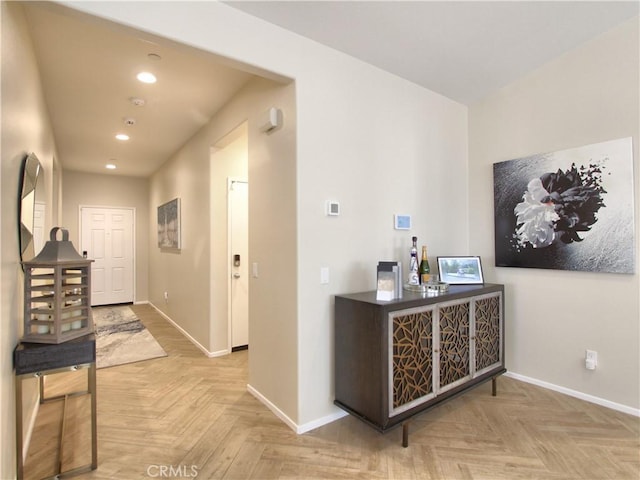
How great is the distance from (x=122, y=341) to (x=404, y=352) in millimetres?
3879

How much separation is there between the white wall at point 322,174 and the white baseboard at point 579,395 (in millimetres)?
1641

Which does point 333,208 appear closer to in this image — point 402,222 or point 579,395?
point 402,222

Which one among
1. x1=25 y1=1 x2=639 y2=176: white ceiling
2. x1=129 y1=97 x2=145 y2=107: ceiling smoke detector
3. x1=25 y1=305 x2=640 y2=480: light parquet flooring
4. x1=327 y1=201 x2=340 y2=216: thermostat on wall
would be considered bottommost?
x1=25 y1=305 x2=640 y2=480: light parquet flooring

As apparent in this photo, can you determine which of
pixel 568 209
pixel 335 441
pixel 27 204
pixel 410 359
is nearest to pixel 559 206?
pixel 568 209

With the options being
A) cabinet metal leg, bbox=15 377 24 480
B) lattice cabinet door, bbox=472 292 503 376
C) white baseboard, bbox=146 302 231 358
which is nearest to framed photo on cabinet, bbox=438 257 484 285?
lattice cabinet door, bbox=472 292 503 376

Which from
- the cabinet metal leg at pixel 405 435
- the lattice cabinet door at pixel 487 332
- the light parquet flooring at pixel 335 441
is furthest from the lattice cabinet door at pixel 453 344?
the cabinet metal leg at pixel 405 435

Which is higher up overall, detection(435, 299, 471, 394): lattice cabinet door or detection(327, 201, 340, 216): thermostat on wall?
detection(327, 201, 340, 216): thermostat on wall

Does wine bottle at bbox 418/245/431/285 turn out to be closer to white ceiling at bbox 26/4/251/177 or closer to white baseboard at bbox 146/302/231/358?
white ceiling at bbox 26/4/251/177

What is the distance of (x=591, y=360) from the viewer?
266 centimetres

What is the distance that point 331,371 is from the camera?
2473mm

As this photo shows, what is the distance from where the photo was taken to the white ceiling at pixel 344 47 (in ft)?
7.07

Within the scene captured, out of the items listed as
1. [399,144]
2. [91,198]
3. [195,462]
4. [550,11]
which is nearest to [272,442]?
[195,462]

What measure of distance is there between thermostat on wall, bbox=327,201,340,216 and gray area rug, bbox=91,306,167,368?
277 cm

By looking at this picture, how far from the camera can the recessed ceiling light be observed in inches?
112
